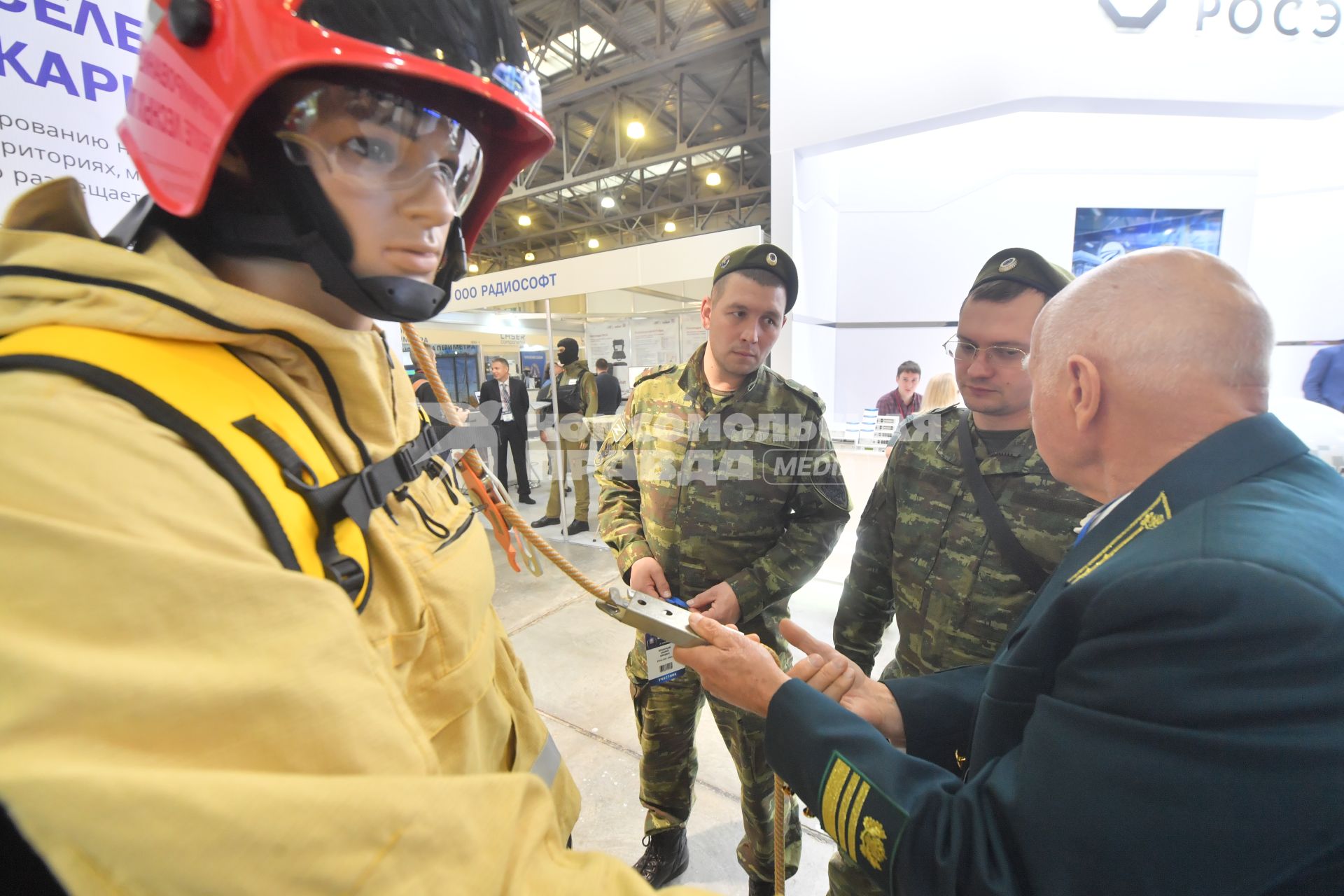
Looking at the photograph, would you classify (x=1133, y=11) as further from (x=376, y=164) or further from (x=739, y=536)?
(x=376, y=164)

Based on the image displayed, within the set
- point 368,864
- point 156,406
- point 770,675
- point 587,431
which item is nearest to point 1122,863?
point 770,675

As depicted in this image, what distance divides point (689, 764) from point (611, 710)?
1045mm

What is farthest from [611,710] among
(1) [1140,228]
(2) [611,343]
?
(1) [1140,228]

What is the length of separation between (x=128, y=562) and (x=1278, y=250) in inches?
293

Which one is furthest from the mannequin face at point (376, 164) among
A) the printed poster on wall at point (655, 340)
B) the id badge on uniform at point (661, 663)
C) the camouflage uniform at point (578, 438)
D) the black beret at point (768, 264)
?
the camouflage uniform at point (578, 438)

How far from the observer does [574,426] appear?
6.14m

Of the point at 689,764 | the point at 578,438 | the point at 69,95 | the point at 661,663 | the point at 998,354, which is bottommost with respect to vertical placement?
the point at 689,764

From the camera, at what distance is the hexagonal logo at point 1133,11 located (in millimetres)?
3088

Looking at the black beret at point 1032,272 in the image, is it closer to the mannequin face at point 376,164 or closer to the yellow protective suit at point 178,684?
the mannequin face at point 376,164

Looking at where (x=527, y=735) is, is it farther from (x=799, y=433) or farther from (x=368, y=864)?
(x=799, y=433)

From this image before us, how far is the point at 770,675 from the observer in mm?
1050

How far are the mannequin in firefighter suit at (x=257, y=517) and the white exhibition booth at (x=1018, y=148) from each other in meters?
3.50

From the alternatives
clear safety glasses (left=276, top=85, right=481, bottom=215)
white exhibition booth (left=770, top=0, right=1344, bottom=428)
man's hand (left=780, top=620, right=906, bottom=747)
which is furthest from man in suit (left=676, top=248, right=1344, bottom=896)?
white exhibition booth (left=770, top=0, right=1344, bottom=428)

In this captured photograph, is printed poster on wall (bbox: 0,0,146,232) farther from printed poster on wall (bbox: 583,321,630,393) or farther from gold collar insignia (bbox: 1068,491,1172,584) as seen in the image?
printed poster on wall (bbox: 583,321,630,393)
